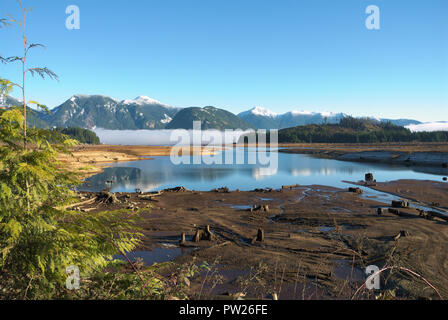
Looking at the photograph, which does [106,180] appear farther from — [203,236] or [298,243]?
[298,243]

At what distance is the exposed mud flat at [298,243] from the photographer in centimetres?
1028

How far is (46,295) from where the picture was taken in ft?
15.3

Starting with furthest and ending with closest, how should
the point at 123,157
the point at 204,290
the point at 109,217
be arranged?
1. the point at 123,157
2. the point at 204,290
3. the point at 109,217

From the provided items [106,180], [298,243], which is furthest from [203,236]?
[106,180]

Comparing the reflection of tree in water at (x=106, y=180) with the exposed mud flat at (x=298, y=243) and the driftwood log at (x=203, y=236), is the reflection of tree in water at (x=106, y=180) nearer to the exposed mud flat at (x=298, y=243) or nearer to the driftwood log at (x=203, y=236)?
the exposed mud flat at (x=298, y=243)

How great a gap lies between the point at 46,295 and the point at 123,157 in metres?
94.2

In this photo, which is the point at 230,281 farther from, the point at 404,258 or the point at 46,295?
the point at 404,258

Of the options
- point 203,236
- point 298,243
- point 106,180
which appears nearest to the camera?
point 298,243

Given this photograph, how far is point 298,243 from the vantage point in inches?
623

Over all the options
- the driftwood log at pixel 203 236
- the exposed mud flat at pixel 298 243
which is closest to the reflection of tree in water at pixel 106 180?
the exposed mud flat at pixel 298 243

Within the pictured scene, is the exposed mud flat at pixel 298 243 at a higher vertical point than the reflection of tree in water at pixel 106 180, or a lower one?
lower

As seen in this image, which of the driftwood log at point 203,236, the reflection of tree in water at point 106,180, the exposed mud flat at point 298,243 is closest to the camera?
the exposed mud flat at point 298,243
